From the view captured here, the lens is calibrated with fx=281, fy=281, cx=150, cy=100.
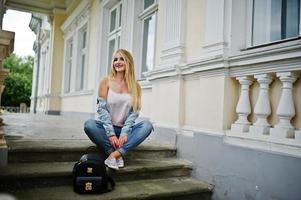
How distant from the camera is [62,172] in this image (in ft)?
8.10

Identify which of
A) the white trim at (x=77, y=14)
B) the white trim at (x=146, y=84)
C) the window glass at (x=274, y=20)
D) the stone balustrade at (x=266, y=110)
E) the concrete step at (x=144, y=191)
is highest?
the white trim at (x=77, y=14)

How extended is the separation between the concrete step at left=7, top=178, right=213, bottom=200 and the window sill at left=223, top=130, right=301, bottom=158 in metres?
0.57

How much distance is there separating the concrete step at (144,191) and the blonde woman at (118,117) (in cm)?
28

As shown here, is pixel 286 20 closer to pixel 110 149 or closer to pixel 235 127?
pixel 235 127

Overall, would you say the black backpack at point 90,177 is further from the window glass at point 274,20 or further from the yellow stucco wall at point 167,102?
the window glass at point 274,20

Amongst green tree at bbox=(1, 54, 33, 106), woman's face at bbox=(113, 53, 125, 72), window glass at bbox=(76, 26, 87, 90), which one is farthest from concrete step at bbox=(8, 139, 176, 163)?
green tree at bbox=(1, 54, 33, 106)

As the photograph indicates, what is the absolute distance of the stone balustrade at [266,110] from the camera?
222cm

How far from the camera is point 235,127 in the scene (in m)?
2.64

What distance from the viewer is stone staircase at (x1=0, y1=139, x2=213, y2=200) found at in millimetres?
2303

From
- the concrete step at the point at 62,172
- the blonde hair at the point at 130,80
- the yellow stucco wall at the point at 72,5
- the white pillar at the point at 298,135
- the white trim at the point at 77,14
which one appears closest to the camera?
the white pillar at the point at 298,135

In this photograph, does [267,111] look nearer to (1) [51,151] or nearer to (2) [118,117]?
(2) [118,117]

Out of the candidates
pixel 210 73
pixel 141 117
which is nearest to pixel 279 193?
pixel 210 73

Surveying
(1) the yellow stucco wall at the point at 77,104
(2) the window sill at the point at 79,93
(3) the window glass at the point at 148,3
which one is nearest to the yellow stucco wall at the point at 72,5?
(2) the window sill at the point at 79,93

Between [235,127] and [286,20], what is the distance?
106 centimetres
